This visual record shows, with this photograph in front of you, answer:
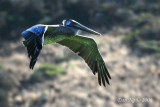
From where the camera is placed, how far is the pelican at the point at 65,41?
4.57 meters

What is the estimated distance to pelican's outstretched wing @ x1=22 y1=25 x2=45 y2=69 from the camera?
14.7 feet

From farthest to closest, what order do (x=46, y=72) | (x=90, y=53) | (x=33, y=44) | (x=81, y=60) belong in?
(x=81, y=60)
(x=46, y=72)
(x=90, y=53)
(x=33, y=44)

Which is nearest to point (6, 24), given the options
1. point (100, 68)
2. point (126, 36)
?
point (126, 36)

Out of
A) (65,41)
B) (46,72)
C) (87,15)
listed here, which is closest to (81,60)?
(46,72)

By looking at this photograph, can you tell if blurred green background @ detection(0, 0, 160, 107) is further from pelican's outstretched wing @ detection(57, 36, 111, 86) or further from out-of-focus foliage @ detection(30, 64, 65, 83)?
pelican's outstretched wing @ detection(57, 36, 111, 86)

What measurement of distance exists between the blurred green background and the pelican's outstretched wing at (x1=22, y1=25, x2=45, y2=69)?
7605 mm

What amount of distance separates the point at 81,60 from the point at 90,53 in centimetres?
798

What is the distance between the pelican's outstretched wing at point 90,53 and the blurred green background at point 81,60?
5573 millimetres

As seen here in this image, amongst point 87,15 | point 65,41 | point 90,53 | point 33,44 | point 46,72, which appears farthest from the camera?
point 87,15

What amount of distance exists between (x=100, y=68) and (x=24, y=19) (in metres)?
10.9

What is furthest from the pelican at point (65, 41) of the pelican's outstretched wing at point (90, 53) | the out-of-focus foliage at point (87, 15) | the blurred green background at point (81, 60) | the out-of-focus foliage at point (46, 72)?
the out-of-focus foliage at point (87, 15)

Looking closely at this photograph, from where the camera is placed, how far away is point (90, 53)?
6699 millimetres

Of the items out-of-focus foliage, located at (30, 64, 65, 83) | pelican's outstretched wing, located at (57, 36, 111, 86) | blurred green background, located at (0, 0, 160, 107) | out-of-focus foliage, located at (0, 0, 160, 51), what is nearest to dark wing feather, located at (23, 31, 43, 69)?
pelican's outstretched wing, located at (57, 36, 111, 86)

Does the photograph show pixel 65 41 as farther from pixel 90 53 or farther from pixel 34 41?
pixel 34 41
